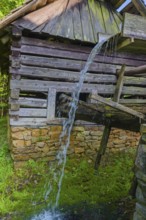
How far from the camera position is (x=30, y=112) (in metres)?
6.09

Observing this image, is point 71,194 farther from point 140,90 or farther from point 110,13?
point 110,13

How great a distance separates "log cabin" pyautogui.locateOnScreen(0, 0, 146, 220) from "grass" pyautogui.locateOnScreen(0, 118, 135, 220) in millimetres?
407

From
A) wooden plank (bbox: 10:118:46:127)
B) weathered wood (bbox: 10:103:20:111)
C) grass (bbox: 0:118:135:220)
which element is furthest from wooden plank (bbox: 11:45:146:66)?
grass (bbox: 0:118:135:220)

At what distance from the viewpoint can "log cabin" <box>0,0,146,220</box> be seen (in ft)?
18.9

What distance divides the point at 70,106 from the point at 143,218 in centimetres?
330

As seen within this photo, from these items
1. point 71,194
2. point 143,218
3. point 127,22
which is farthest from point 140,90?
point 143,218

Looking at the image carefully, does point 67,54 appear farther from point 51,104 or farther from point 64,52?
point 51,104

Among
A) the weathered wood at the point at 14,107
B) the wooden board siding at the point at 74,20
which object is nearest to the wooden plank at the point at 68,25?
the wooden board siding at the point at 74,20

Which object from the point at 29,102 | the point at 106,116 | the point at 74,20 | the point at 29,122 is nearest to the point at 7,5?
the point at 74,20

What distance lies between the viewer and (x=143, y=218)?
2.67m

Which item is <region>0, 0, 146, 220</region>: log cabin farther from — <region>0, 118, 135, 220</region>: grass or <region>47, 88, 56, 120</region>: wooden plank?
<region>0, 118, 135, 220</region>: grass

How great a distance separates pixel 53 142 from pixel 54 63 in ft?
6.72

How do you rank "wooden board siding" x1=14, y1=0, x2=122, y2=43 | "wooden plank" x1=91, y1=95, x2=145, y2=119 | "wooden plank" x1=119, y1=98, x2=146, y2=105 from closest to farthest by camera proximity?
"wooden plank" x1=91, y1=95, x2=145, y2=119 < "wooden board siding" x1=14, y1=0, x2=122, y2=43 < "wooden plank" x1=119, y1=98, x2=146, y2=105

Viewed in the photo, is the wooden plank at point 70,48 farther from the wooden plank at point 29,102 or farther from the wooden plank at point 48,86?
the wooden plank at point 29,102
